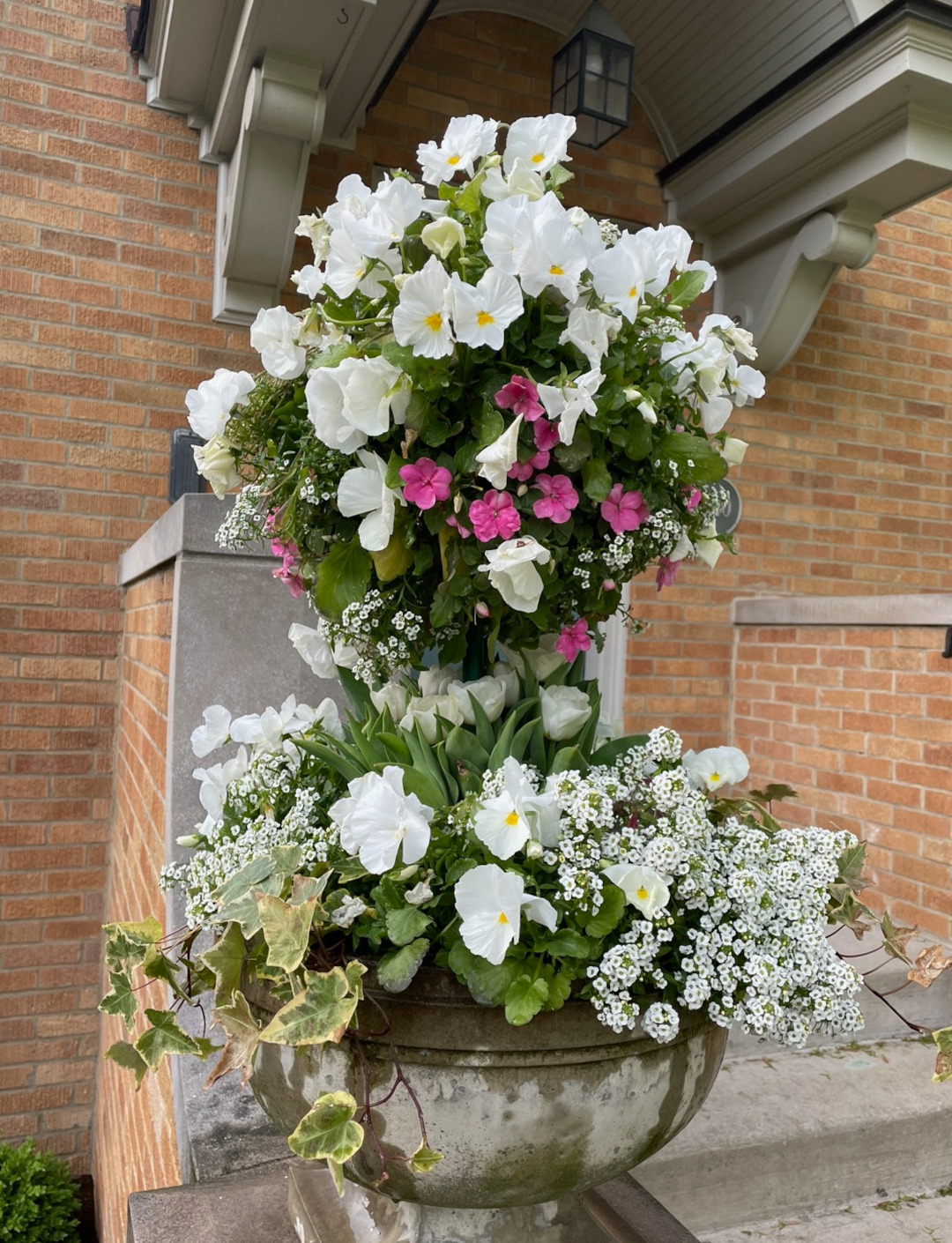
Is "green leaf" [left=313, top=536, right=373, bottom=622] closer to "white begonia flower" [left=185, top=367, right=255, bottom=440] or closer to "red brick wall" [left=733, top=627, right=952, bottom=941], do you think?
"white begonia flower" [left=185, top=367, right=255, bottom=440]

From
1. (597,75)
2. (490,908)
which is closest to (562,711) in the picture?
(490,908)

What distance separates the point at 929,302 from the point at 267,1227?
15.7ft

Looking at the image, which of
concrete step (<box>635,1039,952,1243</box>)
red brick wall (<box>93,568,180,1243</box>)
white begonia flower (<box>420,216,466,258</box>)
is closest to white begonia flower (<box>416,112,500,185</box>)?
white begonia flower (<box>420,216,466,258</box>)

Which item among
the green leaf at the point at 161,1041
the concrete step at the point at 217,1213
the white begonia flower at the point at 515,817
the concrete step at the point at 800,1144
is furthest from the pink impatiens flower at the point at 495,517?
the concrete step at the point at 800,1144

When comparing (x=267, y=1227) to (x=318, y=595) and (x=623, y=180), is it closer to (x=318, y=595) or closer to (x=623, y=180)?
(x=318, y=595)

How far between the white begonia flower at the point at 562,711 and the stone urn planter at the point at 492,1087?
0.28 metres

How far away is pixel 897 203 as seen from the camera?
355 centimetres

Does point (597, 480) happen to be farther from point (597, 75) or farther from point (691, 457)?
point (597, 75)

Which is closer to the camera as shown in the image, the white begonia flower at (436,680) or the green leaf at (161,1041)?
the green leaf at (161,1041)

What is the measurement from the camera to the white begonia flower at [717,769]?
3.34 feet

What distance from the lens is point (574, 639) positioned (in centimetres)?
99

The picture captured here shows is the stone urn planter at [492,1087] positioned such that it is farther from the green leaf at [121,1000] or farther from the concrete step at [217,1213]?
the concrete step at [217,1213]

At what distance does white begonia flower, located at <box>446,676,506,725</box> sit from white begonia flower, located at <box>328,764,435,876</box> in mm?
212

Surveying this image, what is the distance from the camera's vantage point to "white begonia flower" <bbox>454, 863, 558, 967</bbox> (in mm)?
744
